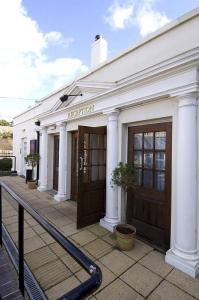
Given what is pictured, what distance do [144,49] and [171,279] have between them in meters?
3.87

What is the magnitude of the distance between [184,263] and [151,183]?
1.39 meters

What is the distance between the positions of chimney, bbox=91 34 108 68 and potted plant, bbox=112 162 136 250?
3271mm

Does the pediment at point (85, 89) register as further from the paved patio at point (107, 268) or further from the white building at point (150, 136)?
the paved patio at point (107, 268)

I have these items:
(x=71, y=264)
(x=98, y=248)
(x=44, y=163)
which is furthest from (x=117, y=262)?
(x=44, y=163)

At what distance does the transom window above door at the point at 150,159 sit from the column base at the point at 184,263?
1092 millimetres

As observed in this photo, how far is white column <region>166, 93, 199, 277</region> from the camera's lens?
2.79 meters

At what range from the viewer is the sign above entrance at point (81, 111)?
4802 millimetres

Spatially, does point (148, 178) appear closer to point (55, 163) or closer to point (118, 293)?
point (118, 293)

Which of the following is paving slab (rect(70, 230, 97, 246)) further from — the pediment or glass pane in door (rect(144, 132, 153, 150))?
the pediment

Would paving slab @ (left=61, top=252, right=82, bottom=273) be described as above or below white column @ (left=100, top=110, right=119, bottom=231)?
below

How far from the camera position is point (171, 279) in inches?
102

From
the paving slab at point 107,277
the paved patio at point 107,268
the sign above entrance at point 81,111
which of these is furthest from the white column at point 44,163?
the paving slab at point 107,277

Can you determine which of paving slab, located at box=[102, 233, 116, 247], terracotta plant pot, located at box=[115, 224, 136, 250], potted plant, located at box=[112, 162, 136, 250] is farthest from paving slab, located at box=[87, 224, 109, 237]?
terracotta plant pot, located at box=[115, 224, 136, 250]

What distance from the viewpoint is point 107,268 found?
2.82 m
